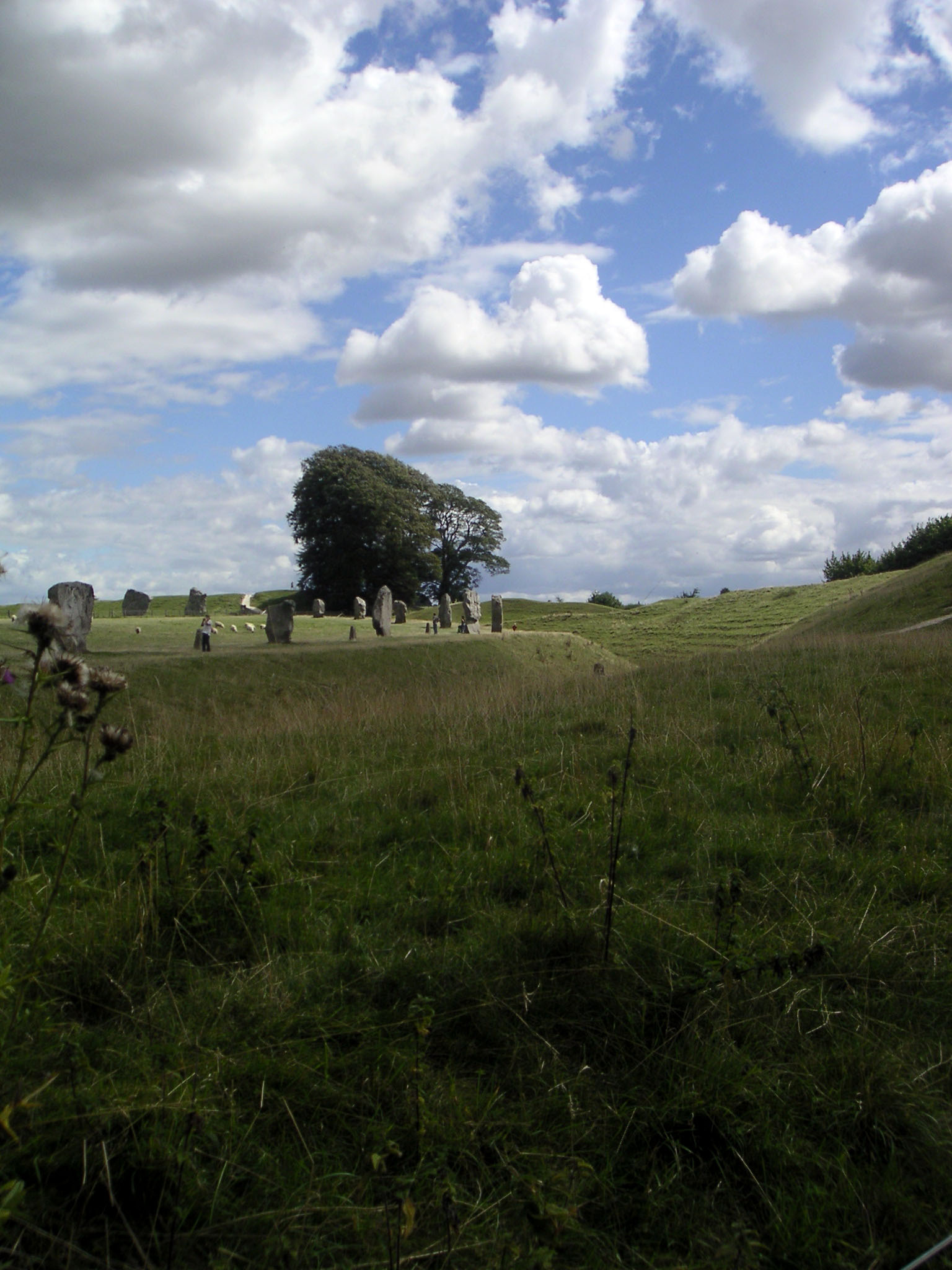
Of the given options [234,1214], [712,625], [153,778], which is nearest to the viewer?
[234,1214]

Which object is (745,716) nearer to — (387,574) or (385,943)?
(385,943)

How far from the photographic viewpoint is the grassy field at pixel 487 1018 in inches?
80.1

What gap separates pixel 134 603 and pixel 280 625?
10.5 meters

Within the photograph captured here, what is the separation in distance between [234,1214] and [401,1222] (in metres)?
0.45

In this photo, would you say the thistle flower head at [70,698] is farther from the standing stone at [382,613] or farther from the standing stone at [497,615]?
the standing stone at [497,615]

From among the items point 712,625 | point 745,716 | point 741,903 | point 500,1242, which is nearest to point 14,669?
point 500,1242

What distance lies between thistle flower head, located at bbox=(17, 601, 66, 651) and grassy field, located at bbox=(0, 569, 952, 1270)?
5.9 inches

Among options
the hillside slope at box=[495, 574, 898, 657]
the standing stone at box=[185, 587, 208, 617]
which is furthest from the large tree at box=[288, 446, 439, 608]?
the standing stone at box=[185, 587, 208, 617]

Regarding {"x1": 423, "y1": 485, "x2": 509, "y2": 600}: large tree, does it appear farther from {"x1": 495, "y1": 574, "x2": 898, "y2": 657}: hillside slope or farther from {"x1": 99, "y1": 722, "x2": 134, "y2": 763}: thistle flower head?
{"x1": 99, "y1": 722, "x2": 134, "y2": 763}: thistle flower head

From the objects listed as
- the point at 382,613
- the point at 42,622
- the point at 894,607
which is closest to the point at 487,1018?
the point at 42,622

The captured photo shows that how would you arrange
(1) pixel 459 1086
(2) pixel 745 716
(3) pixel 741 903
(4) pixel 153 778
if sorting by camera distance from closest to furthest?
1. (1) pixel 459 1086
2. (3) pixel 741 903
3. (4) pixel 153 778
4. (2) pixel 745 716

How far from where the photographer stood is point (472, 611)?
28.5 meters

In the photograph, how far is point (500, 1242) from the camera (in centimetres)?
198

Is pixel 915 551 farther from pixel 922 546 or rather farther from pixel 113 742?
pixel 113 742
